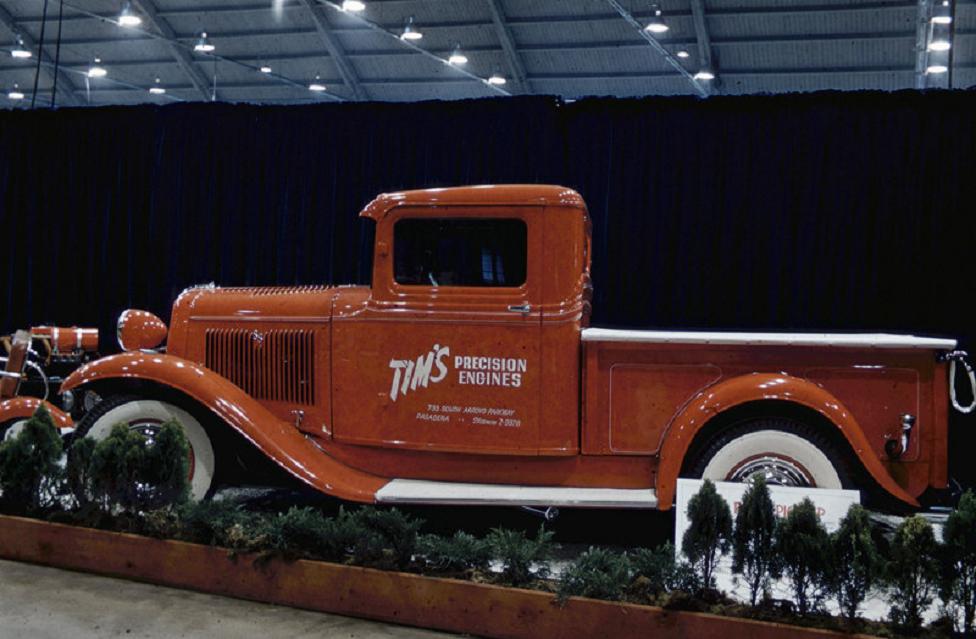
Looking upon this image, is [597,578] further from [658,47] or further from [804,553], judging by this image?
[658,47]

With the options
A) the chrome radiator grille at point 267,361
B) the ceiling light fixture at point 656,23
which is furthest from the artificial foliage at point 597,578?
the ceiling light fixture at point 656,23

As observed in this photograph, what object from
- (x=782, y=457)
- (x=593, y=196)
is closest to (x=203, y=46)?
(x=593, y=196)

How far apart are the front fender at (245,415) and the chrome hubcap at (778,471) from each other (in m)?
1.70

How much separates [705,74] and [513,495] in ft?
32.9

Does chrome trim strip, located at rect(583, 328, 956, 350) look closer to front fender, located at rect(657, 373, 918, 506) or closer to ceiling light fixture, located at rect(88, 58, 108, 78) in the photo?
front fender, located at rect(657, 373, 918, 506)

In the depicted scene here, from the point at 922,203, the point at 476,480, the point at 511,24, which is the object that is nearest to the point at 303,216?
the point at 476,480

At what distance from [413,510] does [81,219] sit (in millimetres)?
4281

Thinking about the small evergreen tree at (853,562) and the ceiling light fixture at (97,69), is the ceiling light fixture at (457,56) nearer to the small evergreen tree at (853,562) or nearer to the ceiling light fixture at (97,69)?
the ceiling light fixture at (97,69)

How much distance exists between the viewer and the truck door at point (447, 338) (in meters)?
4.37

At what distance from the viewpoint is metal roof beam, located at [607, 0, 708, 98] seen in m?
11.8

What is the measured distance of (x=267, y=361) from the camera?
4.76 meters

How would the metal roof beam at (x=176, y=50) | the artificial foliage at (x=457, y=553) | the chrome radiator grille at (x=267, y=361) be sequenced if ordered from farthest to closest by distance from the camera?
1. the metal roof beam at (x=176, y=50)
2. the chrome radiator grille at (x=267, y=361)
3. the artificial foliage at (x=457, y=553)

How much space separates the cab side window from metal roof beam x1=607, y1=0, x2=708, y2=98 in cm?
815

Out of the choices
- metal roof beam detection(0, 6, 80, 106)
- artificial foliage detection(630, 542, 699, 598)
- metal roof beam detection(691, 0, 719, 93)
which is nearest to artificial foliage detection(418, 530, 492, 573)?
artificial foliage detection(630, 542, 699, 598)
